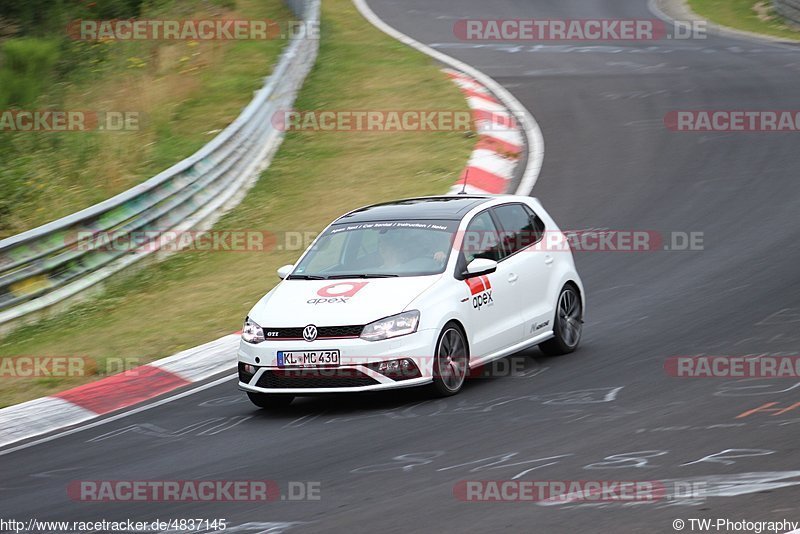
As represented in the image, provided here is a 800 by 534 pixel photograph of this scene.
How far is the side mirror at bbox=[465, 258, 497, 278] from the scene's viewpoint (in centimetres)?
955

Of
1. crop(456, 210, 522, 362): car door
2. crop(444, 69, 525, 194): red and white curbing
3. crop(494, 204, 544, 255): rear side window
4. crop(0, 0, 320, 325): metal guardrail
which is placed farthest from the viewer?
crop(444, 69, 525, 194): red and white curbing

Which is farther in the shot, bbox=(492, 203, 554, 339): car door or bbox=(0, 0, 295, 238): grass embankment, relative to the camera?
bbox=(0, 0, 295, 238): grass embankment

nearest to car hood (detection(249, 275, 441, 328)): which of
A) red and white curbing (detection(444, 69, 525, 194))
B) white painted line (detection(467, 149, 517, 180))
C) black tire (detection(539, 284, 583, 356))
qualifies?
black tire (detection(539, 284, 583, 356))

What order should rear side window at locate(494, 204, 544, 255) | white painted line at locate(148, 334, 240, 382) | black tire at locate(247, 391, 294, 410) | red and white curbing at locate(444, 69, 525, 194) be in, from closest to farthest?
1. black tire at locate(247, 391, 294, 410)
2. rear side window at locate(494, 204, 544, 255)
3. white painted line at locate(148, 334, 240, 382)
4. red and white curbing at locate(444, 69, 525, 194)

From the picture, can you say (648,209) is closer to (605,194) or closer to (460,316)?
(605,194)

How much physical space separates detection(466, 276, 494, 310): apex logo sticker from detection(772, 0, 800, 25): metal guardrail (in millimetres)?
21596

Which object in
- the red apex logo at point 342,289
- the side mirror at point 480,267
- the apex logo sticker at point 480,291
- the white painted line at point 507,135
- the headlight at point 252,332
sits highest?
the white painted line at point 507,135

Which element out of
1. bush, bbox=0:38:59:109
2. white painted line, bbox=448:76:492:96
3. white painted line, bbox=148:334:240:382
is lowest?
white painted line, bbox=148:334:240:382

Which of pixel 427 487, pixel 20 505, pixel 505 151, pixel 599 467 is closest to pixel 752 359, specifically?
pixel 599 467

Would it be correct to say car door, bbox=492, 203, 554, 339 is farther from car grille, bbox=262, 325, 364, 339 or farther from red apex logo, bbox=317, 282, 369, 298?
car grille, bbox=262, 325, 364, 339

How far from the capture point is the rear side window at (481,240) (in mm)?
9977

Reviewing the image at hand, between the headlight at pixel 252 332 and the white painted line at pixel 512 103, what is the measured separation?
7.38 meters

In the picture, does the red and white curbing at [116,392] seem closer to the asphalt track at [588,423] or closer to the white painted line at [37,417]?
the white painted line at [37,417]

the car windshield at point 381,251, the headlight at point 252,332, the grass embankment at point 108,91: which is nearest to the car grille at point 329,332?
the headlight at point 252,332
